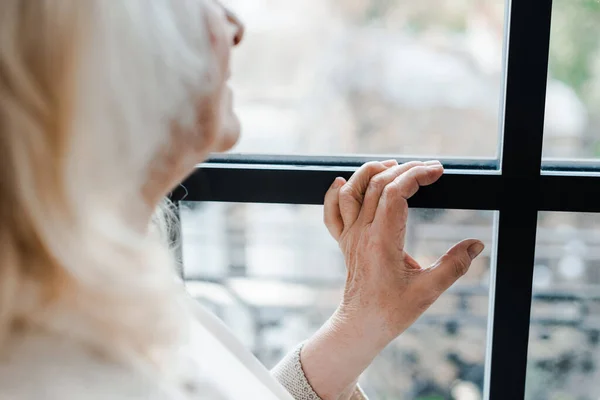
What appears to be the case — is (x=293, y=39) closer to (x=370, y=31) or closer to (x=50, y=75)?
(x=370, y=31)

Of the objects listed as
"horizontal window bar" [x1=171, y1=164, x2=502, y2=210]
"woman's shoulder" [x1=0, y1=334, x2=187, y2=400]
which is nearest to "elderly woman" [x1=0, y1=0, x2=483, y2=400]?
"woman's shoulder" [x1=0, y1=334, x2=187, y2=400]

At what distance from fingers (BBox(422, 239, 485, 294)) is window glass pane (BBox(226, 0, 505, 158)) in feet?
0.59

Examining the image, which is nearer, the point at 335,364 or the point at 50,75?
the point at 50,75

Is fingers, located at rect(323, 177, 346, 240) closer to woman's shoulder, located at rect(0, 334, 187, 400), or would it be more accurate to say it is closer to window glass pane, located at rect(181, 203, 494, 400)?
window glass pane, located at rect(181, 203, 494, 400)

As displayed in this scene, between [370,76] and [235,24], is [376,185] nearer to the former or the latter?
[370,76]

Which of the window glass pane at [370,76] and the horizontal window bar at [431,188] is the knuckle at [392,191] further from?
the window glass pane at [370,76]

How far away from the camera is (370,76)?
40.3 inches

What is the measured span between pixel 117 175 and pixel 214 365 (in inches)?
13.2

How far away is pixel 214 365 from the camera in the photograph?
78 cm

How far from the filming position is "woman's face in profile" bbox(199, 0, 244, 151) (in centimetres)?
67

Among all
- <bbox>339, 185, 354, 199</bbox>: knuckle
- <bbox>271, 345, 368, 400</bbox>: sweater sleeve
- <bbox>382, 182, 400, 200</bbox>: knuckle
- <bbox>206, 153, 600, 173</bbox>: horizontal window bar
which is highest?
<bbox>206, 153, 600, 173</bbox>: horizontal window bar

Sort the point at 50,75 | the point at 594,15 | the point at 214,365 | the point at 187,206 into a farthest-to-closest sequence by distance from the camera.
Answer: the point at 187,206
the point at 594,15
the point at 214,365
the point at 50,75

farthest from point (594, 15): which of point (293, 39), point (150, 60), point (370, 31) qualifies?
point (150, 60)

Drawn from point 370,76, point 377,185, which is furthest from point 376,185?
point 370,76
